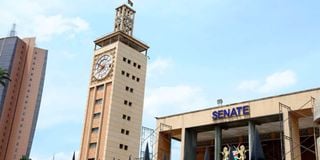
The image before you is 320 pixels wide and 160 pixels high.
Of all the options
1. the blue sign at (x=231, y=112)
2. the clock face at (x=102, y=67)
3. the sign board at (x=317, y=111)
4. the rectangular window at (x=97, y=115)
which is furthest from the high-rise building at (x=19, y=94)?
the sign board at (x=317, y=111)

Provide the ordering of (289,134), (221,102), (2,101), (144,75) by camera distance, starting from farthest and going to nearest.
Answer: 1. (2,101)
2. (144,75)
3. (221,102)
4. (289,134)

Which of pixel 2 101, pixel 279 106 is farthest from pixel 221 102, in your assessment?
pixel 2 101

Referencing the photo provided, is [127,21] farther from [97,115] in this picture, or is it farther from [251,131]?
[251,131]

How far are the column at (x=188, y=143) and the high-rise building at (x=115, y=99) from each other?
15634 mm

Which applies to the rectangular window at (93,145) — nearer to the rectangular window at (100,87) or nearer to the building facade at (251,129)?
the rectangular window at (100,87)

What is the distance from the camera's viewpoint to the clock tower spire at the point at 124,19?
246ft

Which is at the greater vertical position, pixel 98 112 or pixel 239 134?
pixel 98 112

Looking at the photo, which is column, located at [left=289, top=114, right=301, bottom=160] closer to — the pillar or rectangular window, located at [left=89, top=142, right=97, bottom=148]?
the pillar

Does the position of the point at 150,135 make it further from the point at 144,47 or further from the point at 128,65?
the point at 144,47

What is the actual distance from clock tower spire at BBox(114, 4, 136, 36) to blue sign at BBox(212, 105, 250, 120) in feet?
106

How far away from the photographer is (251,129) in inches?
1781

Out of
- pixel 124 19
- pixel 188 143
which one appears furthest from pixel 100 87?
pixel 188 143

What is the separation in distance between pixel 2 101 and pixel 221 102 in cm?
9575

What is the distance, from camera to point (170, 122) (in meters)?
52.5
